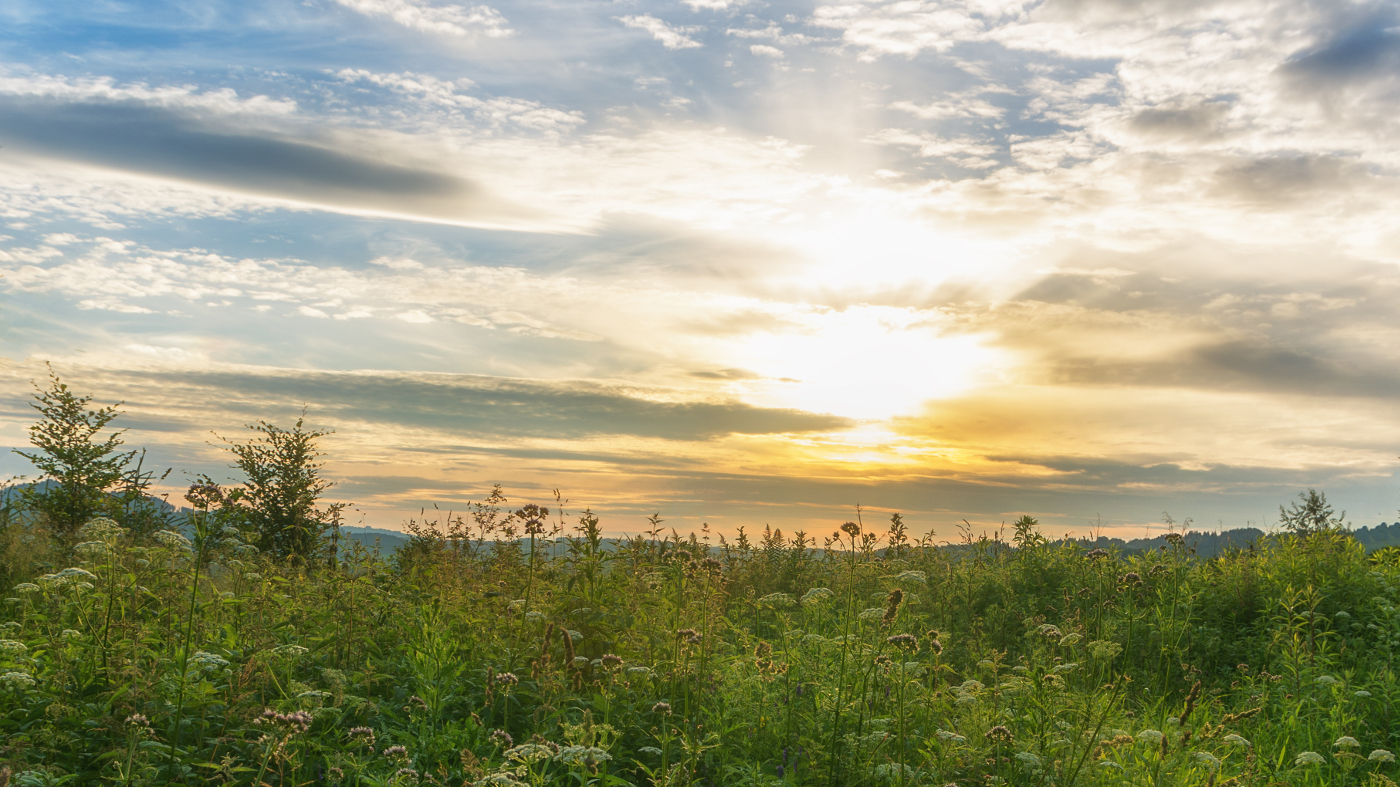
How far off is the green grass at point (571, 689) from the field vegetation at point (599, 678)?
3 centimetres

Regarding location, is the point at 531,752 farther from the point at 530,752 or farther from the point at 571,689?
the point at 571,689

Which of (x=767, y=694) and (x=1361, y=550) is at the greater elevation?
(x=1361, y=550)

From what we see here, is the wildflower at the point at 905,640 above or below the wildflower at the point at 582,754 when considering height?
above

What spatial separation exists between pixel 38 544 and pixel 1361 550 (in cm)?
1591

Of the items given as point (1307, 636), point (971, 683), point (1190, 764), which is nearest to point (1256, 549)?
point (1307, 636)

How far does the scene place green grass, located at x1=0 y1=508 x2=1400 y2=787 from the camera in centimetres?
432

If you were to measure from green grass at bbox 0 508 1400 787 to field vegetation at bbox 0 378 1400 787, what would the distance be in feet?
0.09

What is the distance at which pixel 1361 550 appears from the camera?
10336 millimetres

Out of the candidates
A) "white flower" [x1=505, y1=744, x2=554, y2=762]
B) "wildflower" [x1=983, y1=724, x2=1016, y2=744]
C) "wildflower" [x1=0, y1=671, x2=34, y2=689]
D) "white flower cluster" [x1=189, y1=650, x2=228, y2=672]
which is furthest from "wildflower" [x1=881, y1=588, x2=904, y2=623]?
"wildflower" [x1=0, y1=671, x2=34, y2=689]

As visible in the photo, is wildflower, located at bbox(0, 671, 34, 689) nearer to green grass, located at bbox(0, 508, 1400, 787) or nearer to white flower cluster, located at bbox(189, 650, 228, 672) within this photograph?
green grass, located at bbox(0, 508, 1400, 787)

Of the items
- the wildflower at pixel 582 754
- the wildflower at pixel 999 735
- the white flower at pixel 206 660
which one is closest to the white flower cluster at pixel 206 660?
the white flower at pixel 206 660

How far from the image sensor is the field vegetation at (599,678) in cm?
435

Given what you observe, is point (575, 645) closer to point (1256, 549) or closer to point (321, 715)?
point (321, 715)

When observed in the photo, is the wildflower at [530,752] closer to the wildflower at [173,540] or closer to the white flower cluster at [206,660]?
the white flower cluster at [206,660]
